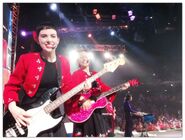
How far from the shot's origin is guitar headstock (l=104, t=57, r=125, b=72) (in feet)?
10.8

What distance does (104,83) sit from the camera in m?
3.31

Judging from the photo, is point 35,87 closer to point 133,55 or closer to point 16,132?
point 16,132

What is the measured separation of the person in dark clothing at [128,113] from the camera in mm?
3379

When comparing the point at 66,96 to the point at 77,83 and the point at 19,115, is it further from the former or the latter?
the point at 19,115

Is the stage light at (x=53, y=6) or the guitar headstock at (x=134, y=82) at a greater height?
the stage light at (x=53, y=6)

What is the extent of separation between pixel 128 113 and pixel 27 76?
1.16 metres

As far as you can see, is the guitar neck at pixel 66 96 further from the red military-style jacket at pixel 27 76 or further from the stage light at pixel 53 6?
the stage light at pixel 53 6

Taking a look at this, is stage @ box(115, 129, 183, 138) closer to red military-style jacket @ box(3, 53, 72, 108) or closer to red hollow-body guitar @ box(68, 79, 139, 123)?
red hollow-body guitar @ box(68, 79, 139, 123)

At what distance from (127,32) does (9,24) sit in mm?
1285

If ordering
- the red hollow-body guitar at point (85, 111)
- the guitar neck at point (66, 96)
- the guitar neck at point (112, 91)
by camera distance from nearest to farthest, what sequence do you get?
the guitar neck at point (66, 96) → the red hollow-body guitar at point (85, 111) → the guitar neck at point (112, 91)

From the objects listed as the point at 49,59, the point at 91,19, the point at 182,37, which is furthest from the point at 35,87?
the point at 182,37

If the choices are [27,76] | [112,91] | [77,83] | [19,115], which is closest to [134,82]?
[112,91]

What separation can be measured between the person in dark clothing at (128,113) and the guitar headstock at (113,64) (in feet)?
1.10

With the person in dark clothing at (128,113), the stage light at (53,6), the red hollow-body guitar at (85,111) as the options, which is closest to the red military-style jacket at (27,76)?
the red hollow-body guitar at (85,111)
